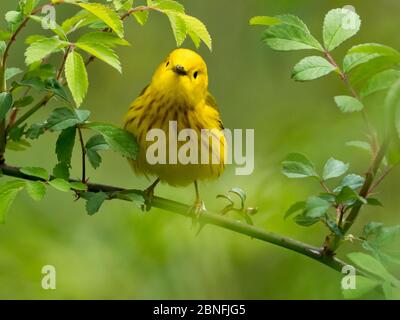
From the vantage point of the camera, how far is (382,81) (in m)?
1.71

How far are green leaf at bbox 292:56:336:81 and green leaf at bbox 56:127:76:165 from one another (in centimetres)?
55

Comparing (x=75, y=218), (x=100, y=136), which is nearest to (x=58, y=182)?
(x=100, y=136)

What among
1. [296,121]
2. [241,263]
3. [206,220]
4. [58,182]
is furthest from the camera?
[296,121]

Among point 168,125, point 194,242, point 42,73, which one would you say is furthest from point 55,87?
point 194,242

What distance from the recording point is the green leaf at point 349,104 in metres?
1.75

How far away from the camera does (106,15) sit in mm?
1770

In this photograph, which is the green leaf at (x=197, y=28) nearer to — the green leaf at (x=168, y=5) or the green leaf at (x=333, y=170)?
the green leaf at (x=168, y=5)

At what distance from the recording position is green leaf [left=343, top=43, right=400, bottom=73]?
5.37ft

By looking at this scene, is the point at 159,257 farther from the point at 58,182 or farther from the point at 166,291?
the point at 58,182

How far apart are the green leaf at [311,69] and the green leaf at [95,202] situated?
52 centimetres

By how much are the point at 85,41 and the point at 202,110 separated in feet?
3.48

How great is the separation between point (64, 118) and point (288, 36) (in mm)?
563

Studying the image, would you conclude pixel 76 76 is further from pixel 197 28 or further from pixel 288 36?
pixel 288 36

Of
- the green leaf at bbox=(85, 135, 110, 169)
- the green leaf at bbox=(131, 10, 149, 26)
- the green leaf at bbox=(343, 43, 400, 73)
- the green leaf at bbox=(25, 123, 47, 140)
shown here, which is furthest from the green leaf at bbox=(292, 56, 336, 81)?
the green leaf at bbox=(25, 123, 47, 140)
